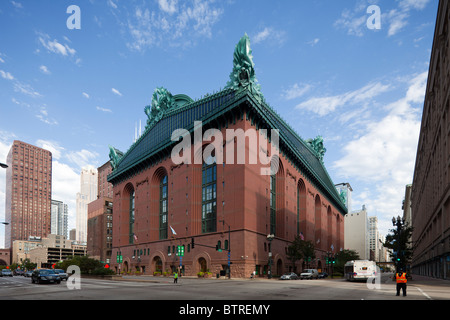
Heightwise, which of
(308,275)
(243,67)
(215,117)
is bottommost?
(308,275)

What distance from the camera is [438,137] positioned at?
50500 millimetres

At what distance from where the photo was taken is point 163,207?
8362cm

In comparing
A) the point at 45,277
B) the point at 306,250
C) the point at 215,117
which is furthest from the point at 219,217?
the point at 45,277

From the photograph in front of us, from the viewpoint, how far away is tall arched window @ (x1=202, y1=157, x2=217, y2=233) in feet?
221

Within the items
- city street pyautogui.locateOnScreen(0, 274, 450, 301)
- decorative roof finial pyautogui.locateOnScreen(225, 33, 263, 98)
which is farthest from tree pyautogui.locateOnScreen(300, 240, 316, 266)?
city street pyautogui.locateOnScreen(0, 274, 450, 301)

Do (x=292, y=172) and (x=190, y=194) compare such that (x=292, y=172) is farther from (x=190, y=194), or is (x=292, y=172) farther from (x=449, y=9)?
(x=449, y=9)

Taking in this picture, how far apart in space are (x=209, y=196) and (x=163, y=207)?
736 inches

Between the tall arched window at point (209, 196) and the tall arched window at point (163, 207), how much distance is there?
1458 cm

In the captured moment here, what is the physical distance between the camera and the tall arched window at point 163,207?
268ft

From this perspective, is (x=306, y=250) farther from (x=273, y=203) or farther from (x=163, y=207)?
(x=163, y=207)

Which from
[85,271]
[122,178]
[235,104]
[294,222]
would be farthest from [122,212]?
[235,104]

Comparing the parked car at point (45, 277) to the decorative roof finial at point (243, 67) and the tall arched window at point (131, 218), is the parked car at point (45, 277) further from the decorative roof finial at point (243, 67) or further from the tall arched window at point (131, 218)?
the tall arched window at point (131, 218)

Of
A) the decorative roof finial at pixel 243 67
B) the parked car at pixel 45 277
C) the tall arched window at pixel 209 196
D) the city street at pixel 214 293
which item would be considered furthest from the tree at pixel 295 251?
the parked car at pixel 45 277

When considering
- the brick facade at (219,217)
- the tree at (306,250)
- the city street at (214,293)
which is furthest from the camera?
the tree at (306,250)
